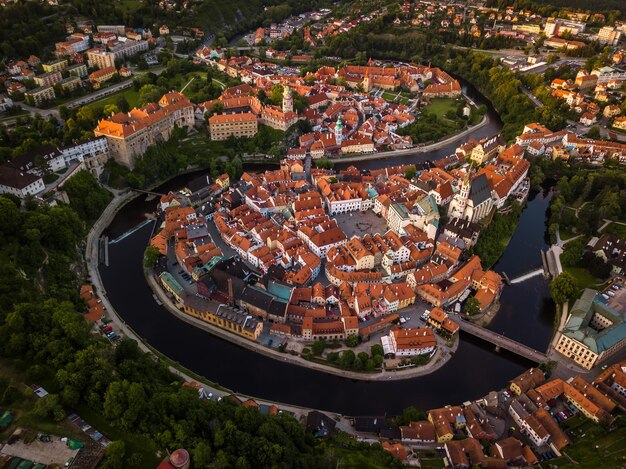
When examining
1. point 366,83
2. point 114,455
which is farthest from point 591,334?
point 366,83

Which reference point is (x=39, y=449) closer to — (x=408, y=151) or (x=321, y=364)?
(x=321, y=364)

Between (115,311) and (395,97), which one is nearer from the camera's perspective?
(115,311)

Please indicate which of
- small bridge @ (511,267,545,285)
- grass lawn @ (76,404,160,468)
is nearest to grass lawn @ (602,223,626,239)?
small bridge @ (511,267,545,285)

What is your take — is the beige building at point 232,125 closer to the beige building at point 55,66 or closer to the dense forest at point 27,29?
the beige building at point 55,66

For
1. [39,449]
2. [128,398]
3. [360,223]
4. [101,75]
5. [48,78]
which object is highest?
[128,398]

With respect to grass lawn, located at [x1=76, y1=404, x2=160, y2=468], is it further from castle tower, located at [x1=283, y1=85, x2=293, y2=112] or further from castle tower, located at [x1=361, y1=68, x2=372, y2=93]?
castle tower, located at [x1=361, y1=68, x2=372, y2=93]

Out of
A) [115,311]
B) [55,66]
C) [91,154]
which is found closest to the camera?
[115,311]

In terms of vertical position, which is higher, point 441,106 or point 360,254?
point 360,254
